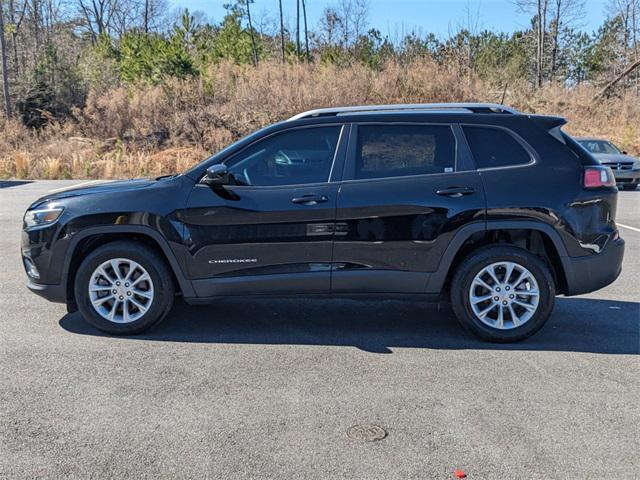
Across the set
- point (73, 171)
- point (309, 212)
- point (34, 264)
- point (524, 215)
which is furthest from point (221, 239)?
point (73, 171)

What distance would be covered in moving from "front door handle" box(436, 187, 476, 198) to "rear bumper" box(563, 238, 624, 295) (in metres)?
0.95

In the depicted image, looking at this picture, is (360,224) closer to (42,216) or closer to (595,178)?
(595,178)

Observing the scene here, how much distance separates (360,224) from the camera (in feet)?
17.0

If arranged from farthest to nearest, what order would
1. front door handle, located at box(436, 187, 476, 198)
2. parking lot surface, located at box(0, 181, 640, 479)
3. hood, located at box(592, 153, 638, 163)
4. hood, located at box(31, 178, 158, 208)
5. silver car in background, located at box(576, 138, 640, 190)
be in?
1. hood, located at box(592, 153, 638, 163)
2. silver car in background, located at box(576, 138, 640, 190)
3. hood, located at box(31, 178, 158, 208)
4. front door handle, located at box(436, 187, 476, 198)
5. parking lot surface, located at box(0, 181, 640, 479)


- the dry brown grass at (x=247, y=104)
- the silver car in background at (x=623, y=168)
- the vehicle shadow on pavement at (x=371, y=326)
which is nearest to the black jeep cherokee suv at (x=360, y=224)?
the vehicle shadow on pavement at (x=371, y=326)

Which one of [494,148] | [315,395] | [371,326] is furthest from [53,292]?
[494,148]

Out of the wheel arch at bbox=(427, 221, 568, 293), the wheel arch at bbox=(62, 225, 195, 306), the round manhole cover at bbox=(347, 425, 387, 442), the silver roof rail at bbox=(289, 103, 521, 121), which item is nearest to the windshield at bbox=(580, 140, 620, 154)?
the silver roof rail at bbox=(289, 103, 521, 121)

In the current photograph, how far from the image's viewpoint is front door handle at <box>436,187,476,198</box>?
203 inches

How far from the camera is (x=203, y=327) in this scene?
18.6ft

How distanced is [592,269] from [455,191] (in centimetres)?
128

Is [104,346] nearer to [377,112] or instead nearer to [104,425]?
[104,425]

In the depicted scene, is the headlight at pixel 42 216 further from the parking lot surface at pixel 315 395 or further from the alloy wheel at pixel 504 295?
the alloy wheel at pixel 504 295

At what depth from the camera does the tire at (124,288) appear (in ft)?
17.4

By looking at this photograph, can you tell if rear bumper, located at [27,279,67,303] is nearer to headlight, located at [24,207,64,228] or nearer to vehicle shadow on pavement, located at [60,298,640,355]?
vehicle shadow on pavement, located at [60,298,640,355]
